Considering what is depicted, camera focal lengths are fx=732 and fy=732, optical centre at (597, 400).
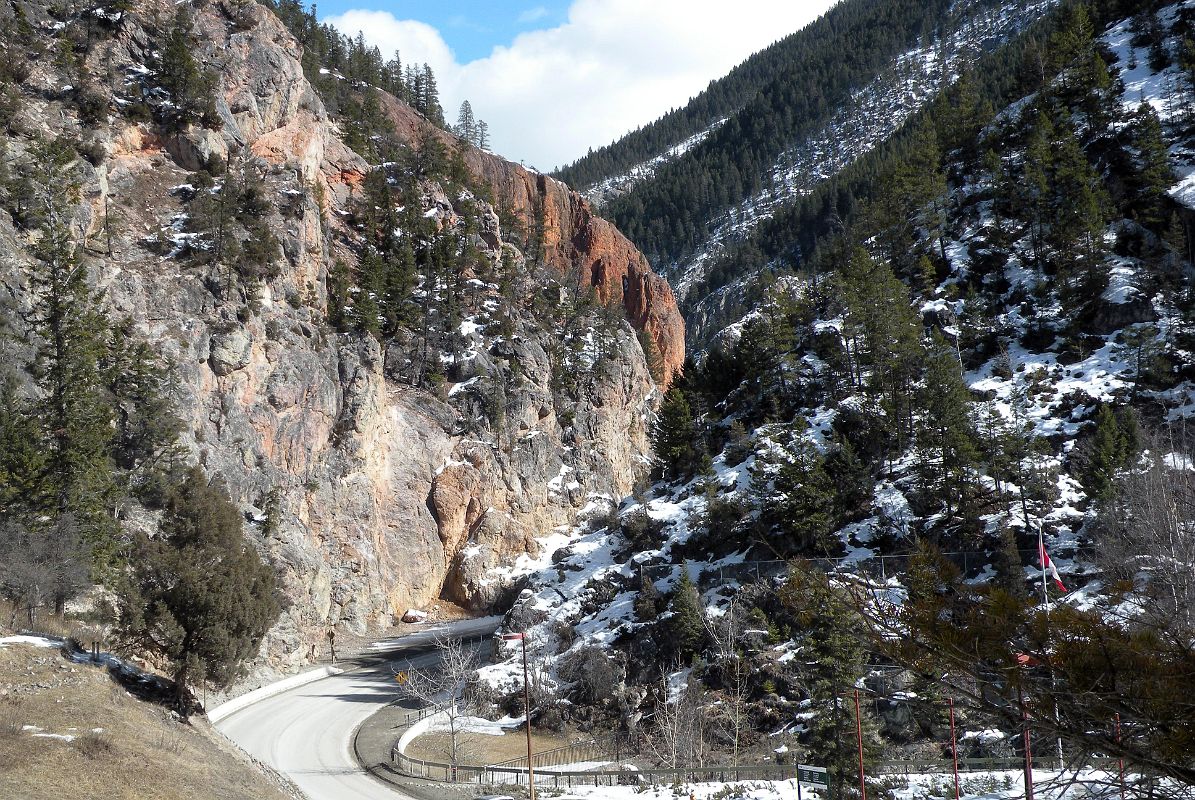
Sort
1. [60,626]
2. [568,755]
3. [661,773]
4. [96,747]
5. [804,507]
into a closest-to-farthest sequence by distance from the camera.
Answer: [96,747] → [60,626] → [661,773] → [568,755] → [804,507]

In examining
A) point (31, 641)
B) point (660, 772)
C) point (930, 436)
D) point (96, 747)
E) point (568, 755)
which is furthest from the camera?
point (930, 436)

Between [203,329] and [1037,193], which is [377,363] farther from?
[1037,193]

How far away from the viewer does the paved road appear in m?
26.2

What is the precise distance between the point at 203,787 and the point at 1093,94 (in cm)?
7224

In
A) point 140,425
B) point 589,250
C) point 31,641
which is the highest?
point 589,250

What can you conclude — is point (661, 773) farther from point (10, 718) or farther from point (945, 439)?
point (945, 439)

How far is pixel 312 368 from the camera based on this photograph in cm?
5219

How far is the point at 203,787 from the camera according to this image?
16109 millimetres

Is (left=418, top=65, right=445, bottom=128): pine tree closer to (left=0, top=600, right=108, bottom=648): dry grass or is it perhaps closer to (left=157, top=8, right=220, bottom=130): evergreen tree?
(left=157, top=8, right=220, bottom=130): evergreen tree

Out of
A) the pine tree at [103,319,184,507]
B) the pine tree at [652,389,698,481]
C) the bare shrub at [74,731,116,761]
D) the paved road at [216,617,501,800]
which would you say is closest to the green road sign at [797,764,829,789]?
the bare shrub at [74,731,116,761]

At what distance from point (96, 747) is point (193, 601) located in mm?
7972

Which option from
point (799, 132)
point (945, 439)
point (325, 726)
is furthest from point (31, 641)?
point (799, 132)

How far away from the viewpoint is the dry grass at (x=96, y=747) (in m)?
13.6

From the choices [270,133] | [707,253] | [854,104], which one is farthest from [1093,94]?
[854,104]
